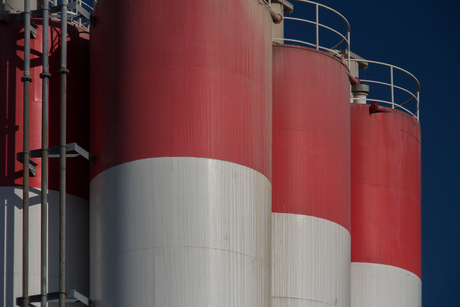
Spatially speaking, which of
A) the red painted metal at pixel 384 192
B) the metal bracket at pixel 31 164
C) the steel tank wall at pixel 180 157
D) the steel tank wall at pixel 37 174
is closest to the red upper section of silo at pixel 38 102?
the steel tank wall at pixel 37 174

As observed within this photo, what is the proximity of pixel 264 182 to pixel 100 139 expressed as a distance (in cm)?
446


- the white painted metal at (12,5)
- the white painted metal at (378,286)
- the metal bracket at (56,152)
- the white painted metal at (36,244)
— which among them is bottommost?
the white painted metal at (378,286)

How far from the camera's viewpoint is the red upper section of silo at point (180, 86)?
1041 inches

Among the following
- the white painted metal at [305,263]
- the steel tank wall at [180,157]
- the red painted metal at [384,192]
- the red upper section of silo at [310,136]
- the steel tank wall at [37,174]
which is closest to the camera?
the steel tank wall at [180,157]

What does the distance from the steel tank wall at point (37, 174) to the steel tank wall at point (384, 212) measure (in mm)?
10141

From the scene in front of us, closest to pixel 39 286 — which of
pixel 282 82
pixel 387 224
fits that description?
pixel 282 82

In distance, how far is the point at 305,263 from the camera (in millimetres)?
29812

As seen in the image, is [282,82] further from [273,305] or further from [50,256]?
[50,256]

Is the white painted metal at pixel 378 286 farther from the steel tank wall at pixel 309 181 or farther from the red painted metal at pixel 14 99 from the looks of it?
the red painted metal at pixel 14 99

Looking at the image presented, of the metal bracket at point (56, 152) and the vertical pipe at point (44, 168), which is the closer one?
the vertical pipe at point (44, 168)

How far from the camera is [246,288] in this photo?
25.7 metres

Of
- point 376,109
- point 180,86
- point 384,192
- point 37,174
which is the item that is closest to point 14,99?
point 37,174

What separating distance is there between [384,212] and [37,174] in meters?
12.5

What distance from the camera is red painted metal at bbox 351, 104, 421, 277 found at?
34.6 m
